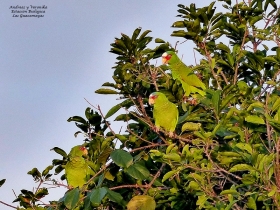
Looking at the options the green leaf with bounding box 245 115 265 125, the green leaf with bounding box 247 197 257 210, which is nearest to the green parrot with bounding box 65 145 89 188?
the green leaf with bounding box 247 197 257 210

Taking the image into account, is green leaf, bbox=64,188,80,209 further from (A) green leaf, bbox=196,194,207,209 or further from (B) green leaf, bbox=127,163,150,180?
(A) green leaf, bbox=196,194,207,209

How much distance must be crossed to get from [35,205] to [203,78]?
1.71 m

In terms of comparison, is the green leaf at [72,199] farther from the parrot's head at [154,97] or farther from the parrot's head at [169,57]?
the parrot's head at [169,57]

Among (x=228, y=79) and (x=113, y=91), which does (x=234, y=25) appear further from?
(x=113, y=91)

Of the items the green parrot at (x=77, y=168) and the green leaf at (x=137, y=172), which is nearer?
the green leaf at (x=137, y=172)

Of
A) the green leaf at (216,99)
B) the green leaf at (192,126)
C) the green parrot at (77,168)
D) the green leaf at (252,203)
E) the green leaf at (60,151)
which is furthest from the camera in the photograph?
the green leaf at (60,151)

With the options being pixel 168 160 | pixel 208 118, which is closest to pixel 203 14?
pixel 208 118

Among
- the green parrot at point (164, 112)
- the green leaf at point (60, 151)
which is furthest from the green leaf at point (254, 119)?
the green leaf at point (60, 151)

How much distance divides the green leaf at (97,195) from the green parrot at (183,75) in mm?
1327

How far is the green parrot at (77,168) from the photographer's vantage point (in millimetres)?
3326

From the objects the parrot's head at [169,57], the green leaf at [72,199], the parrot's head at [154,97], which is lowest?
the green leaf at [72,199]

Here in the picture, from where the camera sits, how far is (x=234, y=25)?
3.78 meters

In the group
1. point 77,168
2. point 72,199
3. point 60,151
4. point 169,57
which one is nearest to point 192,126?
point 72,199

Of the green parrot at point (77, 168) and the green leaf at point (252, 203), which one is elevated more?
the green parrot at point (77, 168)
